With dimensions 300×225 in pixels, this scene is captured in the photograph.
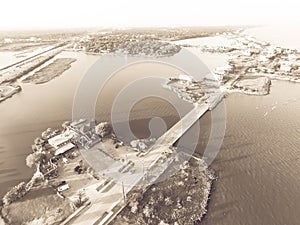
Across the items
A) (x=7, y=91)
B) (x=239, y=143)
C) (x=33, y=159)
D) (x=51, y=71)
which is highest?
(x=51, y=71)

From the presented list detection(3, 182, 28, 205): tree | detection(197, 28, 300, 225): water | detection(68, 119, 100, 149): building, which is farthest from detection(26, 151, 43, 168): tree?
detection(197, 28, 300, 225): water

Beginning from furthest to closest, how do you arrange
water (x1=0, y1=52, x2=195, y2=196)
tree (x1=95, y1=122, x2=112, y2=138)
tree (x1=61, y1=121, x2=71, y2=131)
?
tree (x1=61, y1=121, x2=71, y2=131), tree (x1=95, y1=122, x2=112, y2=138), water (x1=0, y1=52, x2=195, y2=196)

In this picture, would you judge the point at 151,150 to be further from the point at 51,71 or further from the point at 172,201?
the point at 51,71

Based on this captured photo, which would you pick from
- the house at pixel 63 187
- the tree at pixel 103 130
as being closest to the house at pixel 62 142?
the tree at pixel 103 130

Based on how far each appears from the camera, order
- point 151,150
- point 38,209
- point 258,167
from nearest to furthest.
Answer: point 38,209
point 258,167
point 151,150

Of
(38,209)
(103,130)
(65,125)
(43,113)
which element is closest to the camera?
(38,209)

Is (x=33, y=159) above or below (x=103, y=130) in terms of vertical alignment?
below

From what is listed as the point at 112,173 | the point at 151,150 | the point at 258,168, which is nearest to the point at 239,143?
the point at 258,168

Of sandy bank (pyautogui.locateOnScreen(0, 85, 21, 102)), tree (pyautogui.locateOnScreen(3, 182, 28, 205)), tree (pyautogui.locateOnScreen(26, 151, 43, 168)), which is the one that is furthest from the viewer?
sandy bank (pyautogui.locateOnScreen(0, 85, 21, 102))

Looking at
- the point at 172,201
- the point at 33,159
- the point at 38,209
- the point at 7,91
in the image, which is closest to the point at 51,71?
the point at 7,91

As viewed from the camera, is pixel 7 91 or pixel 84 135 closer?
pixel 84 135

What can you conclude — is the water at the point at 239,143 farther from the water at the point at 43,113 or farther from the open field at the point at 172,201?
the open field at the point at 172,201

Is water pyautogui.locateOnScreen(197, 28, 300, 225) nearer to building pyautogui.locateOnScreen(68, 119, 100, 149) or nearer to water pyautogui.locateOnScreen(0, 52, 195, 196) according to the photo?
water pyautogui.locateOnScreen(0, 52, 195, 196)

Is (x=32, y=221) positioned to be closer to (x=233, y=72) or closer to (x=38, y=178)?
(x=38, y=178)
